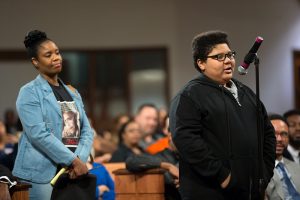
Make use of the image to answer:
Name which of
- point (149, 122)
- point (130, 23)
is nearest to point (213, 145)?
point (149, 122)

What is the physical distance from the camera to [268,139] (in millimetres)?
3617

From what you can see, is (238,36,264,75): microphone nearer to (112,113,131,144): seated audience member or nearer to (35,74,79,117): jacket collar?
(35,74,79,117): jacket collar

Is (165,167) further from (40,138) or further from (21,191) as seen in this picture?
(21,191)

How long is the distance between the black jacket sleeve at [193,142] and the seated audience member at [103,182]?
1.93 m

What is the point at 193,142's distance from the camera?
333 centimetres

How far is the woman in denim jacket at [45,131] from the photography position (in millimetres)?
3707

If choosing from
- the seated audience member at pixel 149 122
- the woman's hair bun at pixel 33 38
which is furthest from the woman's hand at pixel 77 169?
the seated audience member at pixel 149 122

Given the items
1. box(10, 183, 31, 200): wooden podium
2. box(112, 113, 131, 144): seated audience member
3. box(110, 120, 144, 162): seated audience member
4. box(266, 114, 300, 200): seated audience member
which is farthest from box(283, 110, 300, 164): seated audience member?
Answer: box(10, 183, 31, 200): wooden podium

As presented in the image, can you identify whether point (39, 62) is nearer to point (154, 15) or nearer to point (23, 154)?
point (23, 154)

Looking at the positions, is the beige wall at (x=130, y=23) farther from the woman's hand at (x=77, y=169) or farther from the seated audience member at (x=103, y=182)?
the woman's hand at (x=77, y=169)

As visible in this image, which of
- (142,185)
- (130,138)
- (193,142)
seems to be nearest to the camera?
(193,142)

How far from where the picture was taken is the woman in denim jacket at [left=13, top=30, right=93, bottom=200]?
12.2 feet

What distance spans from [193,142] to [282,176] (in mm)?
1510

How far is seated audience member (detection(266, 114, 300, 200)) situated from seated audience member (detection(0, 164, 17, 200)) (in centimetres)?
172
